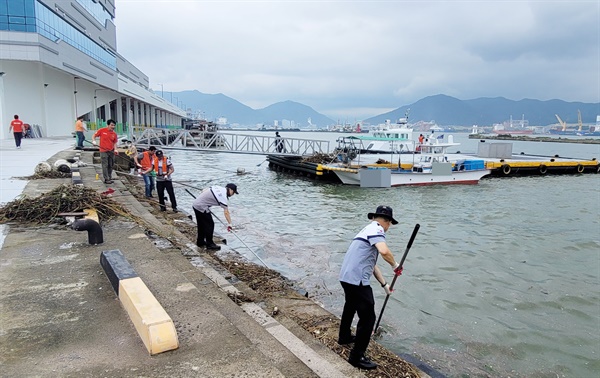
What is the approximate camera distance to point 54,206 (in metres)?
7.50

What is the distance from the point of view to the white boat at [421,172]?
22.1 m

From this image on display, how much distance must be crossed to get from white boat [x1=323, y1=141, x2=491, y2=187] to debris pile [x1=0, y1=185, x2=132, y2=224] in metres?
15.9

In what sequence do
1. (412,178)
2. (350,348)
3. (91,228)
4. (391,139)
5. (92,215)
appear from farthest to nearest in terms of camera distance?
1. (391,139)
2. (412,178)
3. (92,215)
4. (91,228)
5. (350,348)

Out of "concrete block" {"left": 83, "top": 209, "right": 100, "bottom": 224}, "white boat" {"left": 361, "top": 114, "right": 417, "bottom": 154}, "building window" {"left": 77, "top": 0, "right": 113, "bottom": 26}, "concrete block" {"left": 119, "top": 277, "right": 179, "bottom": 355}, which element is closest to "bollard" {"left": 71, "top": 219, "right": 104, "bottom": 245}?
"concrete block" {"left": 83, "top": 209, "right": 100, "bottom": 224}

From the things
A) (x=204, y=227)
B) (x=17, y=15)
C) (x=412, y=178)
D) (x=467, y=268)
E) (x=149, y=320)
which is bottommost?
(x=467, y=268)

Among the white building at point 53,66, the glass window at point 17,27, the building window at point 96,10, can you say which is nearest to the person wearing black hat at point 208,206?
the white building at point 53,66

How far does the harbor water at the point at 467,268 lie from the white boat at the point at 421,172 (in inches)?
81.2

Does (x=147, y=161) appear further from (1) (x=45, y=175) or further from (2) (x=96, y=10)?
(2) (x=96, y=10)

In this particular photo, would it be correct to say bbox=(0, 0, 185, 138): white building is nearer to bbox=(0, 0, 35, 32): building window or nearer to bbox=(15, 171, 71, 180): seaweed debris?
bbox=(0, 0, 35, 32): building window

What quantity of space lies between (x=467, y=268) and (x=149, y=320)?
7.96 meters

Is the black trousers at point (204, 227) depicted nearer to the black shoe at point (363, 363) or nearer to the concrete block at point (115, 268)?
the concrete block at point (115, 268)

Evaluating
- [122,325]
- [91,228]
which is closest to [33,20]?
[91,228]

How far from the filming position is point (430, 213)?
16.0 m

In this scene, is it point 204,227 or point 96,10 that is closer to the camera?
point 204,227
